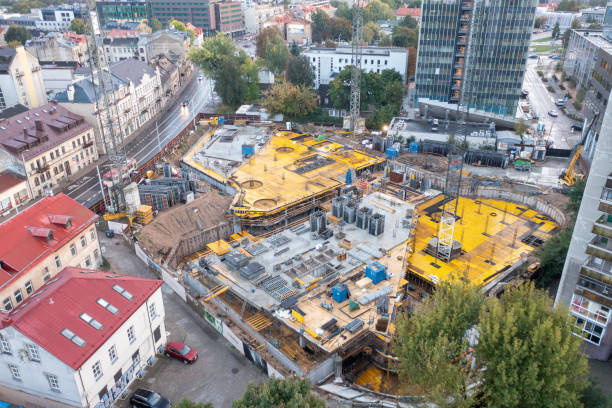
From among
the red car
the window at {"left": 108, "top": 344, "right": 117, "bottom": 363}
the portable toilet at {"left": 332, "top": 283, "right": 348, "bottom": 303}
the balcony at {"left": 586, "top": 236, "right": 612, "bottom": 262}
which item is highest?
the balcony at {"left": 586, "top": 236, "right": 612, "bottom": 262}

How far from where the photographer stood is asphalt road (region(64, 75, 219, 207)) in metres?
76.6

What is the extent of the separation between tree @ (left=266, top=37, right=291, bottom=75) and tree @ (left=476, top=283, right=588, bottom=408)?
373ft

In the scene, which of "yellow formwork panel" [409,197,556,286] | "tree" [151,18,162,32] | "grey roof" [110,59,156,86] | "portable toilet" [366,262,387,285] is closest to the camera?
"portable toilet" [366,262,387,285]

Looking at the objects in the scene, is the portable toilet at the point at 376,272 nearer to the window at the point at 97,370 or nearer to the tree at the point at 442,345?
the tree at the point at 442,345

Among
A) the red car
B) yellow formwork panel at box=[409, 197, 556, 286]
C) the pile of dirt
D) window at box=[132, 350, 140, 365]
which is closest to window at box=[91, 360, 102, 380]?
window at box=[132, 350, 140, 365]

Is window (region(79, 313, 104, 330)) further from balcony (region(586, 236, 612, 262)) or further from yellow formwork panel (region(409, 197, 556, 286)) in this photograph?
balcony (region(586, 236, 612, 262))

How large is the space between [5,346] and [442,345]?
32645 mm

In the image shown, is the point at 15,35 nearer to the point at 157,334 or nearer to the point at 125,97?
the point at 125,97

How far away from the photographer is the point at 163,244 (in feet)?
199

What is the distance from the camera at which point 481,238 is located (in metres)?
63.7

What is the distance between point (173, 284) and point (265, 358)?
1554cm

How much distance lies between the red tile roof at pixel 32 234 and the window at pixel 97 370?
13697mm

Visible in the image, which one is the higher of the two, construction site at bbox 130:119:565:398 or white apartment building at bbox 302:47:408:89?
white apartment building at bbox 302:47:408:89

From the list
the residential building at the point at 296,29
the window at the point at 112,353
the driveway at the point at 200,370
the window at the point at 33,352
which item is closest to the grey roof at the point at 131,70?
the driveway at the point at 200,370
